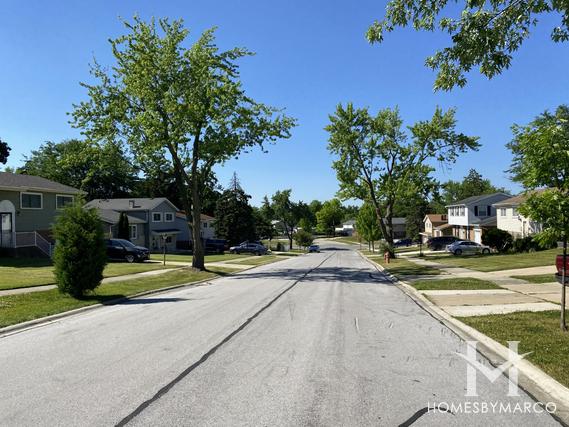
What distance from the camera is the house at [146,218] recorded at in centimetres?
5406

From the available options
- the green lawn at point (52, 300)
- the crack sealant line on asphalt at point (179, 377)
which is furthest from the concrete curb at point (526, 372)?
the green lawn at point (52, 300)

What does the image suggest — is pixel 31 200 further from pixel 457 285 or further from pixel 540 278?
pixel 540 278

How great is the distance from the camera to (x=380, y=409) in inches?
212

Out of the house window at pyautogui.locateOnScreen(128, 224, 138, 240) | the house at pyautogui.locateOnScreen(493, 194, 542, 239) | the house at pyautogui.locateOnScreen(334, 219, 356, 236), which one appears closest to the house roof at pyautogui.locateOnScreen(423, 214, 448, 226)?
the house at pyautogui.locateOnScreen(493, 194, 542, 239)

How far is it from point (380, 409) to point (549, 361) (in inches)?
130

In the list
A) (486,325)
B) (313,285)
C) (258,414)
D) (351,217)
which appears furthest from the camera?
(351,217)

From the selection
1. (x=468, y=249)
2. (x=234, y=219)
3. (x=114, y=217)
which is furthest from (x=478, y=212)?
(x=114, y=217)

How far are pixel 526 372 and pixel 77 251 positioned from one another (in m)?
12.6

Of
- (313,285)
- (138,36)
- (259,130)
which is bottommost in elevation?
(313,285)

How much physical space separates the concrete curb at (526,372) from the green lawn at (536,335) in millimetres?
130

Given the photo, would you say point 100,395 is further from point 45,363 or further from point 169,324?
point 169,324

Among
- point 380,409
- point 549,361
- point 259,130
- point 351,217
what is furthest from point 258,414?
point 351,217

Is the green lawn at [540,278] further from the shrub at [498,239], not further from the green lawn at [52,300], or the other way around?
the shrub at [498,239]

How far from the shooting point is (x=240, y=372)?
22.4ft
